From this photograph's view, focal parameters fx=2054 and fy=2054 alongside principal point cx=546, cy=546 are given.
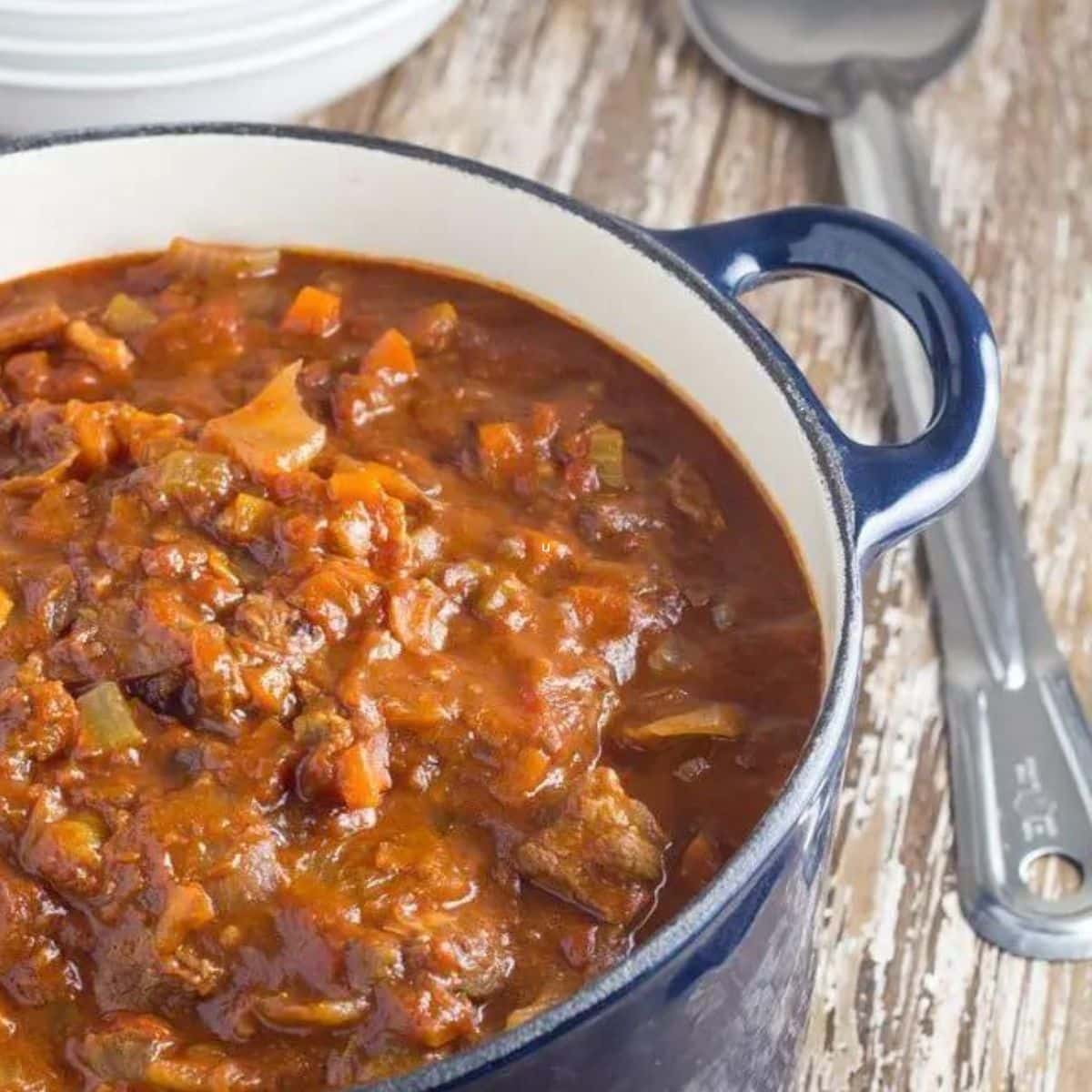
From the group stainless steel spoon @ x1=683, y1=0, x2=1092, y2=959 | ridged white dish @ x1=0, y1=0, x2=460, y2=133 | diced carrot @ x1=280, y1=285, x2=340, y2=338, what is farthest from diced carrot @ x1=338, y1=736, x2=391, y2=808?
ridged white dish @ x1=0, y1=0, x2=460, y2=133

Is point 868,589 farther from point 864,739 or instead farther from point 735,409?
point 735,409

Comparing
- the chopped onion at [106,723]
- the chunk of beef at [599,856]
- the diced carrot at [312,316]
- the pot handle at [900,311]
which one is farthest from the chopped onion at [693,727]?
the diced carrot at [312,316]

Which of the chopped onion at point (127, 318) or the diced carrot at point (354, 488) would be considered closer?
the diced carrot at point (354, 488)

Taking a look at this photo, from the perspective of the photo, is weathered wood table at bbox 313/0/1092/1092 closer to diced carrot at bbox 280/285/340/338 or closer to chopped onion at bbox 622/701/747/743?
chopped onion at bbox 622/701/747/743

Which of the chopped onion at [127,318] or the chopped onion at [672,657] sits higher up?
the chopped onion at [127,318]

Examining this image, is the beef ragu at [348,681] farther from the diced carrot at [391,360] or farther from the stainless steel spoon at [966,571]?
the stainless steel spoon at [966,571]

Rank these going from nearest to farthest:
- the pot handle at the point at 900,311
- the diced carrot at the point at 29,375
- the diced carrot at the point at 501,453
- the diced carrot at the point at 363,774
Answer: the diced carrot at the point at 363,774 < the pot handle at the point at 900,311 < the diced carrot at the point at 501,453 < the diced carrot at the point at 29,375
